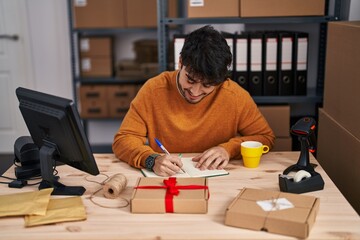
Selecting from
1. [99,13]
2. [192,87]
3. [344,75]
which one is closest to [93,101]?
[99,13]

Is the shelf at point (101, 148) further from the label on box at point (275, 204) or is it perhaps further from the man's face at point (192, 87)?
the label on box at point (275, 204)

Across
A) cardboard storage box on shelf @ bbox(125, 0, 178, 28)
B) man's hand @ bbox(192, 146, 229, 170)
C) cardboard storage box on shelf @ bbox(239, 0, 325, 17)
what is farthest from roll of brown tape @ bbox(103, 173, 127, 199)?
cardboard storage box on shelf @ bbox(125, 0, 178, 28)

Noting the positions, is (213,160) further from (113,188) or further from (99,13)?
(99,13)

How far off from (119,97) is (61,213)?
2.51 metres

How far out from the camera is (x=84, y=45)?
3.69 metres

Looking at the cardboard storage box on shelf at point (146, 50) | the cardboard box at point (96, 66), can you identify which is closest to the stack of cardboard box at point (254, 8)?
the cardboard storage box on shelf at point (146, 50)

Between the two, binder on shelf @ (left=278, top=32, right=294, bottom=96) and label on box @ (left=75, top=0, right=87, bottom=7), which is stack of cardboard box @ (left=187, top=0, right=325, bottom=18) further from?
label on box @ (left=75, top=0, right=87, bottom=7)

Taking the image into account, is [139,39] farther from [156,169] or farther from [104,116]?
[156,169]

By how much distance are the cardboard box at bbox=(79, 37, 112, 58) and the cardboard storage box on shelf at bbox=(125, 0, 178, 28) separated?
24 centimetres

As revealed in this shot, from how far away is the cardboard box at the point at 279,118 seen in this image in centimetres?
254

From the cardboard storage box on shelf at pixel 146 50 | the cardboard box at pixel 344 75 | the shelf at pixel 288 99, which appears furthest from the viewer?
the cardboard storage box on shelf at pixel 146 50

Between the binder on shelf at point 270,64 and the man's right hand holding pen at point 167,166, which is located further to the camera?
the binder on shelf at point 270,64

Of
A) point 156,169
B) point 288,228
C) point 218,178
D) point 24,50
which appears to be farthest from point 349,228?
point 24,50

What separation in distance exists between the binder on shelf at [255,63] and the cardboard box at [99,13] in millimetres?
1427
